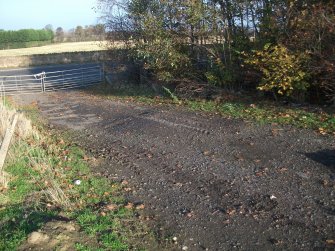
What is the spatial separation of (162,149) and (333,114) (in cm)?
459

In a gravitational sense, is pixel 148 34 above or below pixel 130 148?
above

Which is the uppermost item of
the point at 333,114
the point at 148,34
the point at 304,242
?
the point at 148,34

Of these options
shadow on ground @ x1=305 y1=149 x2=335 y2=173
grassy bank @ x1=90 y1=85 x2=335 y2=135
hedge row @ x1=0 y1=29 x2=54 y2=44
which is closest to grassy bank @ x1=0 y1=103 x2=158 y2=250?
shadow on ground @ x1=305 y1=149 x2=335 y2=173

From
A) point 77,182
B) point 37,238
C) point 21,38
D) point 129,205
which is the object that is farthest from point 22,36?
point 37,238

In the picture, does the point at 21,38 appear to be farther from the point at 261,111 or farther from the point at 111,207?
the point at 111,207

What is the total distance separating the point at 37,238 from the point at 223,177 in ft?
11.0

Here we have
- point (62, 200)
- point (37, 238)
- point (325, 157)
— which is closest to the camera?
point (37, 238)

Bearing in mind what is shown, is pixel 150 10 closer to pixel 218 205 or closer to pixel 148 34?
pixel 148 34

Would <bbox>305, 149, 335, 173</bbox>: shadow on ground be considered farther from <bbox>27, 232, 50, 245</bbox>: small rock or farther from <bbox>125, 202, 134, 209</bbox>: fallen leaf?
<bbox>27, 232, 50, 245</bbox>: small rock

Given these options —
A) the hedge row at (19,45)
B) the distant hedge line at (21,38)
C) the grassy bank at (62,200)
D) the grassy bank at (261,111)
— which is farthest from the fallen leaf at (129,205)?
the hedge row at (19,45)

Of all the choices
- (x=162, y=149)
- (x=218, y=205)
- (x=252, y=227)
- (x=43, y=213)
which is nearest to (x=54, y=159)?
(x=162, y=149)

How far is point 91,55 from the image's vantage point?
44938mm

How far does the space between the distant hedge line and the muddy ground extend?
63.6 m

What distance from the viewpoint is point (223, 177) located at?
704 centimetres
